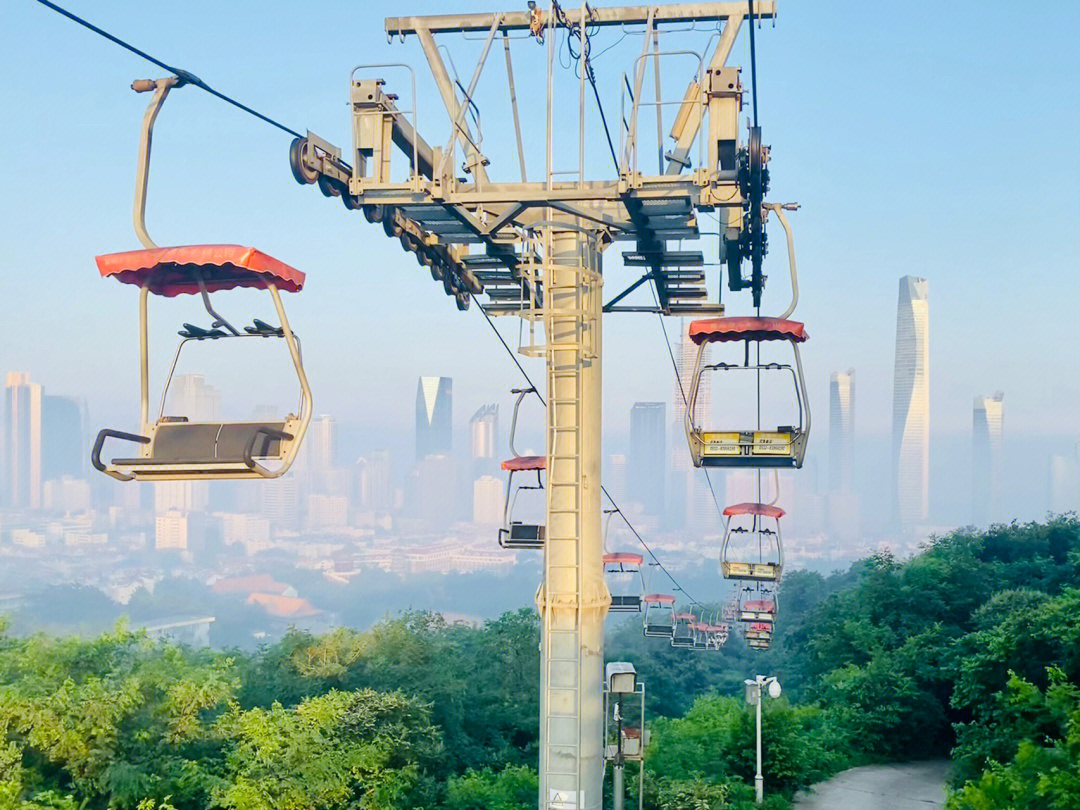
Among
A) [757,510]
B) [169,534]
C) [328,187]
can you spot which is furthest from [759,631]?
[169,534]

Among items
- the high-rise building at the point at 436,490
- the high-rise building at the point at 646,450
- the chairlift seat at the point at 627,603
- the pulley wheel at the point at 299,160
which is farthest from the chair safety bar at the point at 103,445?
the high-rise building at the point at 646,450

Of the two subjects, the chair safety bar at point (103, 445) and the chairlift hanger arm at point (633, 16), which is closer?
the chair safety bar at point (103, 445)

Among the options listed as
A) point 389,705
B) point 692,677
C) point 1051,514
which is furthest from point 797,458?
point 692,677

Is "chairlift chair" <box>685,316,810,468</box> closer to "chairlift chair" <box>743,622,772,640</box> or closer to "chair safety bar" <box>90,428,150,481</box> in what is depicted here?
"chair safety bar" <box>90,428,150,481</box>

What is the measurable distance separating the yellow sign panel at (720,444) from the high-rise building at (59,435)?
10661 centimetres

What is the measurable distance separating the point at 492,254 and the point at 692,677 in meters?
40.8

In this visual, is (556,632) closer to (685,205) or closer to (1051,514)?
(685,205)

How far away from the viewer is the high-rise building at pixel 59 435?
Result: 360 ft

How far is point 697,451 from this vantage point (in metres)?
12.4

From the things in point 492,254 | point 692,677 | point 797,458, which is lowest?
point 692,677

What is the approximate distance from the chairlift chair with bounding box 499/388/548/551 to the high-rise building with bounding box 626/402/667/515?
4375 inches

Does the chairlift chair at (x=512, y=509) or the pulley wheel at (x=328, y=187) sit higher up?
the pulley wheel at (x=328, y=187)

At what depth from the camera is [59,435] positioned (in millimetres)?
111500

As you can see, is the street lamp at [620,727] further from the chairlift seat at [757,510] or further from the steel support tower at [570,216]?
the chairlift seat at [757,510]
